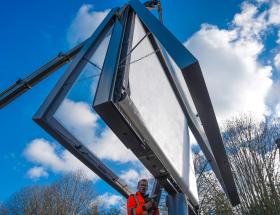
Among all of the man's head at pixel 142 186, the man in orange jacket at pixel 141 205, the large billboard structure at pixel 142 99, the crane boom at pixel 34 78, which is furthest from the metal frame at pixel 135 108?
the crane boom at pixel 34 78

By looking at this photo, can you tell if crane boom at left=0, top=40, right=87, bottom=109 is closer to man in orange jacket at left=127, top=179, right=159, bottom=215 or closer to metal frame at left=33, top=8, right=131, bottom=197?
metal frame at left=33, top=8, right=131, bottom=197

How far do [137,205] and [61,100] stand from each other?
1583mm

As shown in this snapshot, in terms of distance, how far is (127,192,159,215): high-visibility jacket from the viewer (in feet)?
11.5

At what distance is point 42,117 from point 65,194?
20.4m

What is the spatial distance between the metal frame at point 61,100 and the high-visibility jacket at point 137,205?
317mm

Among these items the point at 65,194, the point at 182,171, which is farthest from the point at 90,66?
the point at 65,194

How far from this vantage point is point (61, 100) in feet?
10.4

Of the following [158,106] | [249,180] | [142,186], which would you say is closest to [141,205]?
[142,186]

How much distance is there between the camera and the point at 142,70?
3.29 metres

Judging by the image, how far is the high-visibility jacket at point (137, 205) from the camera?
352 centimetres

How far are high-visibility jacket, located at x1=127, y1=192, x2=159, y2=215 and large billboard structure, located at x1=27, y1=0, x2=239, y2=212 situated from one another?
1.06ft

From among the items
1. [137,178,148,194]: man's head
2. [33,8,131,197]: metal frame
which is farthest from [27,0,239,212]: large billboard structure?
[137,178,148,194]: man's head

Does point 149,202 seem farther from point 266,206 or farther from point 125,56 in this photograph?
point 266,206

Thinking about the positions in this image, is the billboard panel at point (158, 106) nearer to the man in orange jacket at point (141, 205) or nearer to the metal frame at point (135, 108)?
the metal frame at point (135, 108)
